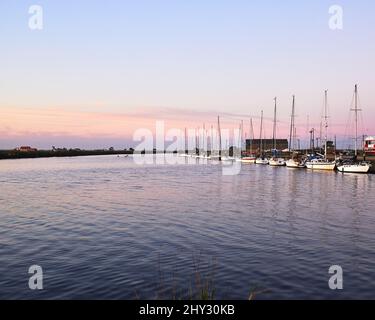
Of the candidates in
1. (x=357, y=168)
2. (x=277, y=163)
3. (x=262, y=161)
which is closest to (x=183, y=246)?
(x=357, y=168)

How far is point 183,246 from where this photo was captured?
20.4m

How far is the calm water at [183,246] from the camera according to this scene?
1448 centimetres

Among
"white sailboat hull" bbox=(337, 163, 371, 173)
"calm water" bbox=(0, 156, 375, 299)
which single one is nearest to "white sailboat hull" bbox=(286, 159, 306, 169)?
"white sailboat hull" bbox=(337, 163, 371, 173)

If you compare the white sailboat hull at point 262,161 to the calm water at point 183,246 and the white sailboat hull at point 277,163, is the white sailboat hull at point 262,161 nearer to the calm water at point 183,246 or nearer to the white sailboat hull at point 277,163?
the white sailboat hull at point 277,163

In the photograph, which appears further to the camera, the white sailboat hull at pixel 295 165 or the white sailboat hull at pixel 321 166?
the white sailboat hull at pixel 295 165

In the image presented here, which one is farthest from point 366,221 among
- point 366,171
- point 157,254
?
point 366,171

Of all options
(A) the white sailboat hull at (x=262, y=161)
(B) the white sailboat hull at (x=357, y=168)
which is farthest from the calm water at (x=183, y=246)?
(A) the white sailboat hull at (x=262, y=161)

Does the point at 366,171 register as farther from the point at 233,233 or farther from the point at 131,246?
the point at 131,246

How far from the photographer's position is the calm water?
1448 centimetres

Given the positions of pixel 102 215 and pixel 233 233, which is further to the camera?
pixel 102 215

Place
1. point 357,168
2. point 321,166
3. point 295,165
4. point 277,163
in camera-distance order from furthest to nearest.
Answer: point 277,163 → point 295,165 → point 321,166 → point 357,168

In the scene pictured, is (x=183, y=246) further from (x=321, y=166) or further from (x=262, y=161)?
(x=262, y=161)
